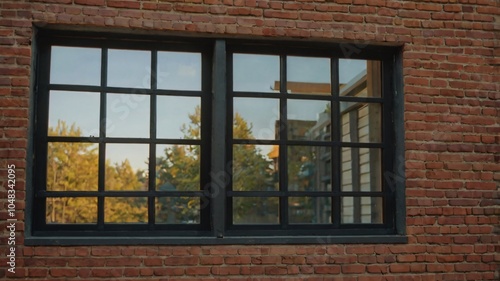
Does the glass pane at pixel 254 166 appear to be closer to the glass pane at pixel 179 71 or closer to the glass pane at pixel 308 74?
the glass pane at pixel 308 74

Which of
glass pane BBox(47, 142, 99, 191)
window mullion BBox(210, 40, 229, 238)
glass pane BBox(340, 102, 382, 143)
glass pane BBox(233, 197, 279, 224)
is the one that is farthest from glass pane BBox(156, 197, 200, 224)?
glass pane BBox(233, 197, 279, 224)

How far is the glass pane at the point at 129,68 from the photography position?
4.73 meters

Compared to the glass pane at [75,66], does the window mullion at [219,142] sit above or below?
below

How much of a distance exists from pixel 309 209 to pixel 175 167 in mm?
4150

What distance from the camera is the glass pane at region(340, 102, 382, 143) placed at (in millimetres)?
5195

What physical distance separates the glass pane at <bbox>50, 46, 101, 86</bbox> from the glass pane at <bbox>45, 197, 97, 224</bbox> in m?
0.97

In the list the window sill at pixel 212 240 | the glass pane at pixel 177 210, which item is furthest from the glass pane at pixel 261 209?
the window sill at pixel 212 240

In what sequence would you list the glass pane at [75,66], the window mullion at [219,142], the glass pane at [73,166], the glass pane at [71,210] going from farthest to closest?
the glass pane at [73,166] < the glass pane at [71,210] < the glass pane at [75,66] < the window mullion at [219,142]

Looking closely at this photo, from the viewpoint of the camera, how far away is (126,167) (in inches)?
246

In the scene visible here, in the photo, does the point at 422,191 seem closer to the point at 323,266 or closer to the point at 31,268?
the point at 323,266

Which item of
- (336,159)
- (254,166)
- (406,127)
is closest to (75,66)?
(336,159)

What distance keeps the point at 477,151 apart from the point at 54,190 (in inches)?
136

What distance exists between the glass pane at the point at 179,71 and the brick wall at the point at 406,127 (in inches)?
12.2

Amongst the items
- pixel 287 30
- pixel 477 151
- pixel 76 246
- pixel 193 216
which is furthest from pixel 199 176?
pixel 477 151
